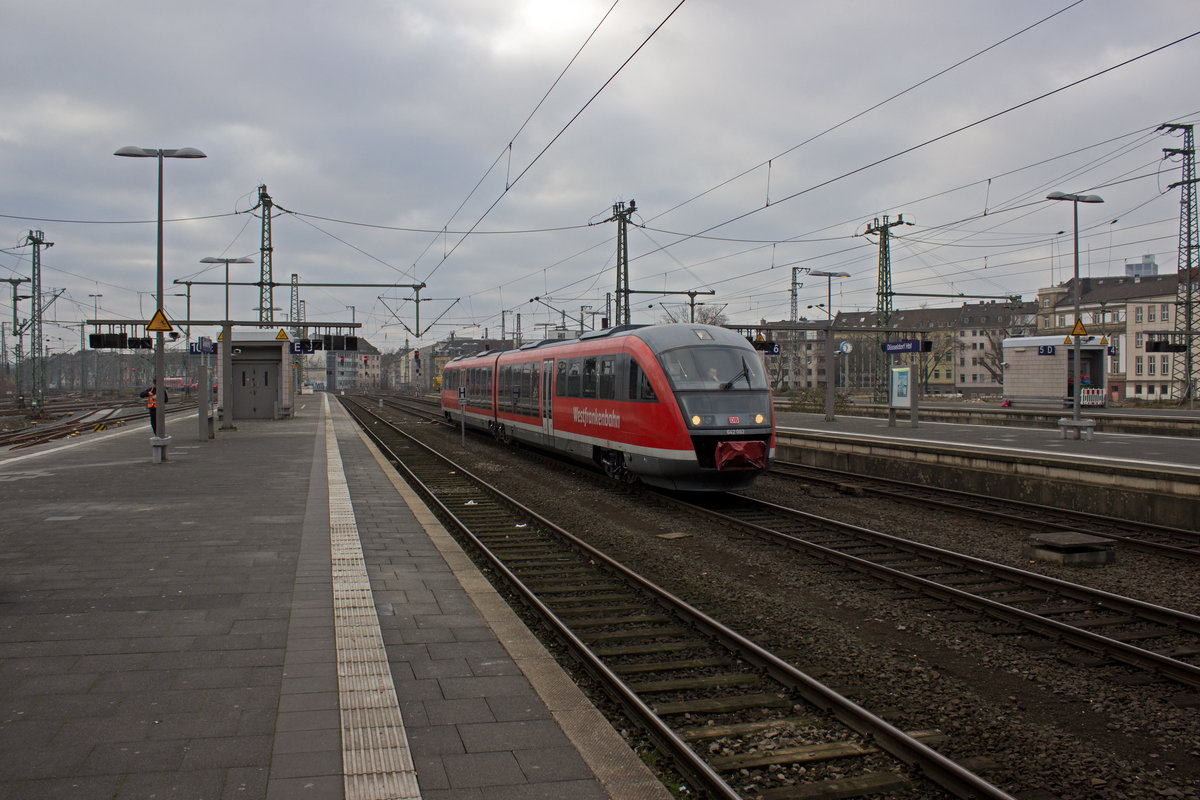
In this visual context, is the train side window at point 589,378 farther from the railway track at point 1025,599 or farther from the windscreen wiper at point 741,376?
the railway track at point 1025,599

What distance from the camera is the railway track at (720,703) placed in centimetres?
396

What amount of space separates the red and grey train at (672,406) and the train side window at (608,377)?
0.02 m

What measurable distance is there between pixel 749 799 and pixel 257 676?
2.88 meters

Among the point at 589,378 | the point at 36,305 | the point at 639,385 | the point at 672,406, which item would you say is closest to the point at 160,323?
the point at 589,378

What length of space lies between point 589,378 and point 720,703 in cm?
1113

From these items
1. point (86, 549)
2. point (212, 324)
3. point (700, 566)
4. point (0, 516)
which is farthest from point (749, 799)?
point (212, 324)

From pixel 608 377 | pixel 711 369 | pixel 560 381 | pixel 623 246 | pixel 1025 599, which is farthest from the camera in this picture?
pixel 623 246

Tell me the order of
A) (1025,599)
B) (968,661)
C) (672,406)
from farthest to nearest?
1. (672,406)
2. (1025,599)
3. (968,661)

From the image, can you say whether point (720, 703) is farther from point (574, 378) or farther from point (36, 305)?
point (36, 305)

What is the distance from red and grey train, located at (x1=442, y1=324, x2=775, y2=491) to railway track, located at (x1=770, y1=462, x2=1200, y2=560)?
8.97 feet

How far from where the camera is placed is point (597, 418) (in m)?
15.5

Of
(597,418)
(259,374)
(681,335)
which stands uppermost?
(681,335)

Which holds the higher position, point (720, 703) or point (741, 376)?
point (741, 376)

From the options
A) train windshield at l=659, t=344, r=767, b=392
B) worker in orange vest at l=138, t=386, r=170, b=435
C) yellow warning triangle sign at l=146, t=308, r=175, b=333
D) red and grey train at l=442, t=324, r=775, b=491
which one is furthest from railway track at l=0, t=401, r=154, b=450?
train windshield at l=659, t=344, r=767, b=392
